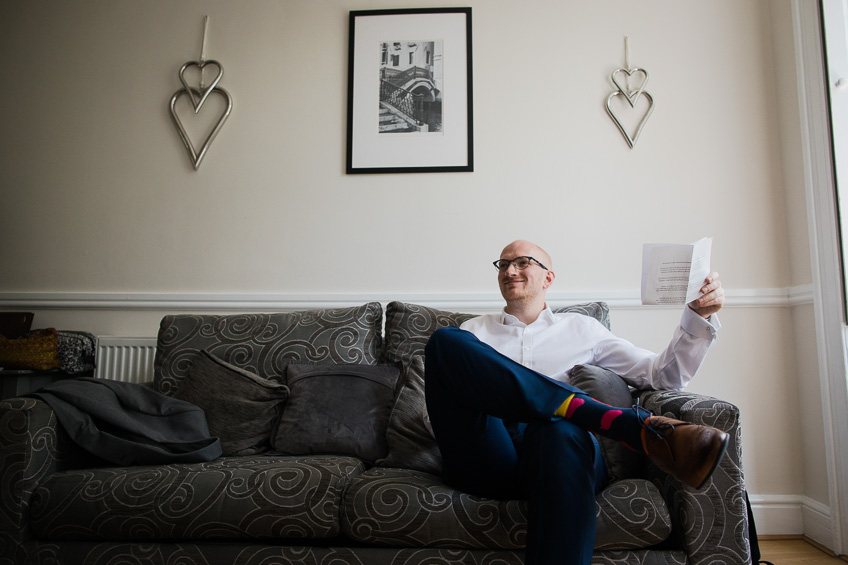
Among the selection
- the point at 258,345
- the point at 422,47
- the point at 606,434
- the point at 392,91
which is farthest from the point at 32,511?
the point at 422,47

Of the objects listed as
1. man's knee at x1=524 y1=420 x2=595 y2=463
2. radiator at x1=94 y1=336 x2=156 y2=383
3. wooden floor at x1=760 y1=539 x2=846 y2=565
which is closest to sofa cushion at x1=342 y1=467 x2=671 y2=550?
man's knee at x1=524 y1=420 x2=595 y2=463

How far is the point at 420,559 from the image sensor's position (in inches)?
55.1

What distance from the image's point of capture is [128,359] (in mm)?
2422

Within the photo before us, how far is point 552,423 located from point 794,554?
1408 mm

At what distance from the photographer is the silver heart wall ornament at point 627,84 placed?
2.54m

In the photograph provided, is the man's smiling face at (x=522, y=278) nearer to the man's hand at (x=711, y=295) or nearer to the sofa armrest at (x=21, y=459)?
the man's hand at (x=711, y=295)

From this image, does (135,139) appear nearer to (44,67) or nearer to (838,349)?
(44,67)

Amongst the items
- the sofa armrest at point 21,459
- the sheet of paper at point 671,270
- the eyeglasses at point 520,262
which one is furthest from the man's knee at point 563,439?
the sofa armrest at point 21,459

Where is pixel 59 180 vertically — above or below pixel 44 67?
below

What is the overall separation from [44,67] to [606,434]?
2.93 metres

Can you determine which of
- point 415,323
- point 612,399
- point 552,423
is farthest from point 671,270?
point 415,323

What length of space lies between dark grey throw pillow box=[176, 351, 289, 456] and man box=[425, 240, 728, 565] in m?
0.67

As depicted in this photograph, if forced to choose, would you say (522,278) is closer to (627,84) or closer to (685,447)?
(685,447)

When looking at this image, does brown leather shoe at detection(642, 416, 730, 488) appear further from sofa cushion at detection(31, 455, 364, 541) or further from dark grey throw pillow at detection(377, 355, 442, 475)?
sofa cushion at detection(31, 455, 364, 541)
